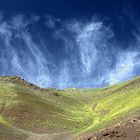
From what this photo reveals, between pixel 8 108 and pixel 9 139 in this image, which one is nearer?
pixel 9 139

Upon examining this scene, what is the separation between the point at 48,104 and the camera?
464 ft

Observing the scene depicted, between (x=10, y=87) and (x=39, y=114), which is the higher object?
(x=10, y=87)

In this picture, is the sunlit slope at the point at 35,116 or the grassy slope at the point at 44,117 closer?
the grassy slope at the point at 44,117

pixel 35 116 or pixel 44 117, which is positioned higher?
pixel 35 116

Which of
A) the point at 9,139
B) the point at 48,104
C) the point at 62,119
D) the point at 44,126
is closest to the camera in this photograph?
the point at 9,139

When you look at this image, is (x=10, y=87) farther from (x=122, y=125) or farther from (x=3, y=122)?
(x=122, y=125)

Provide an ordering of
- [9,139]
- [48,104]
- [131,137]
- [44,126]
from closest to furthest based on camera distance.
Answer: [131,137] < [9,139] < [44,126] < [48,104]

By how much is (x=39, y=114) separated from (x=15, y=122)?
41.2 ft

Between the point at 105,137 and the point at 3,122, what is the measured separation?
141 ft

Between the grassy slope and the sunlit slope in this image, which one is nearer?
the grassy slope

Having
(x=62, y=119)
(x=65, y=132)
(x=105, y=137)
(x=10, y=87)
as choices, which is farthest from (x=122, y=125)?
(x=10, y=87)

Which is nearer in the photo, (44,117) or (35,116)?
(35,116)

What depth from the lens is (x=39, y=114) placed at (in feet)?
394

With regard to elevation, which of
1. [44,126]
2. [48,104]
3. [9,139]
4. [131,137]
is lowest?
[131,137]
